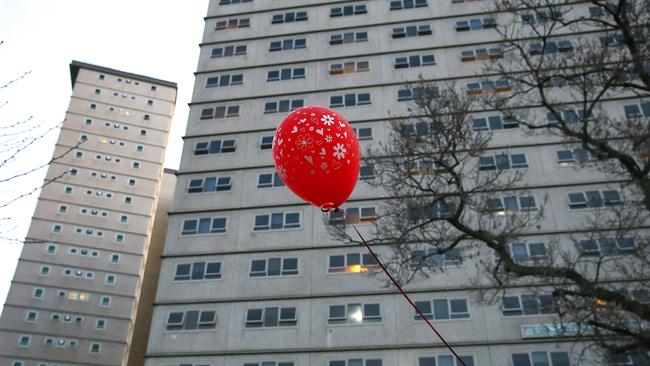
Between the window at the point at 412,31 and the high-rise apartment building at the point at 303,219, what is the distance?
13 centimetres

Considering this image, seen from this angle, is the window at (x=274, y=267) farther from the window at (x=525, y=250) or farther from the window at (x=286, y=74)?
the window at (x=286, y=74)

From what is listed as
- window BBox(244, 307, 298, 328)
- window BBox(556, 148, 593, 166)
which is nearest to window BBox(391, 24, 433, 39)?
window BBox(556, 148, 593, 166)

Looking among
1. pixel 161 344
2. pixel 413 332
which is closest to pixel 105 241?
pixel 161 344

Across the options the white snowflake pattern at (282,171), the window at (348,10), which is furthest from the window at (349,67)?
the white snowflake pattern at (282,171)

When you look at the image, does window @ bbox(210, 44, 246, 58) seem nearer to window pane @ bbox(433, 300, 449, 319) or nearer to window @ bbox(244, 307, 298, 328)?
window @ bbox(244, 307, 298, 328)

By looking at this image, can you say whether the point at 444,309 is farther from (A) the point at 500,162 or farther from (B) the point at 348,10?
(B) the point at 348,10

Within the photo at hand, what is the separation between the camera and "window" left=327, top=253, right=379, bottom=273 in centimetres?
2312

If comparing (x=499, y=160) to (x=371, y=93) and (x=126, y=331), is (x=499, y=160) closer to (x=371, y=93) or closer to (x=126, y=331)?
(x=371, y=93)

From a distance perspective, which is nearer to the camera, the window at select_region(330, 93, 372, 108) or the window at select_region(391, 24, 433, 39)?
the window at select_region(330, 93, 372, 108)

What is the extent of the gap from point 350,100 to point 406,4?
24.6 ft

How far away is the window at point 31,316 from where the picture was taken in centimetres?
4081

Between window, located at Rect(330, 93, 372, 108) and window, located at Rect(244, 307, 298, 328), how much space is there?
36.4ft

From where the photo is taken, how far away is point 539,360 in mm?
20250

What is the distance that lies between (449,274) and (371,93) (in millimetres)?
10633
